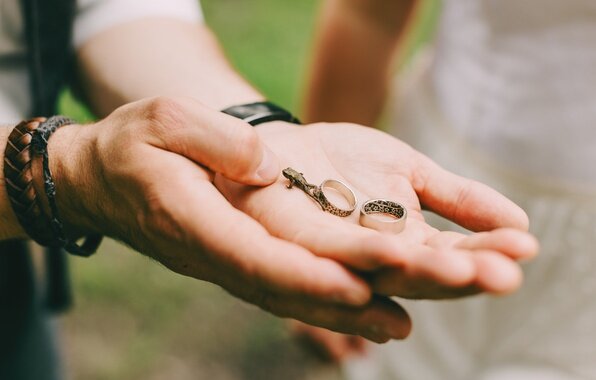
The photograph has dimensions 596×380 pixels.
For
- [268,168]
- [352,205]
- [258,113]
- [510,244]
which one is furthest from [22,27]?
[510,244]

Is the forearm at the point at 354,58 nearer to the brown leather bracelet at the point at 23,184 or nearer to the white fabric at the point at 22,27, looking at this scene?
the white fabric at the point at 22,27

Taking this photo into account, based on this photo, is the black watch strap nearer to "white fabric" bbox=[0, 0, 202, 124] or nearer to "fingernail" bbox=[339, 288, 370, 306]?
"white fabric" bbox=[0, 0, 202, 124]

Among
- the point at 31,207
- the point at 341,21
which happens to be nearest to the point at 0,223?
the point at 31,207

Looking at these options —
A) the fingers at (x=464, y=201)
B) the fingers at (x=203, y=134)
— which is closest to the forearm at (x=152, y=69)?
the fingers at (x=203, y=134)

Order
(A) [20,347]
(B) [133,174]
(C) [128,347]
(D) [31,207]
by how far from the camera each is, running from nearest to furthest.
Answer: (B) [133,174], (D) [31,207], (A) [20,347], (C) [128,347]

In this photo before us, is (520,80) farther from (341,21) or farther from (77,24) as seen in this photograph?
(77,24)

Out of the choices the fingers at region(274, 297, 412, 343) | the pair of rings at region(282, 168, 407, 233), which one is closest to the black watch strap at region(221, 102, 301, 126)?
the pair of rings at region(282, 168, 407, 233)

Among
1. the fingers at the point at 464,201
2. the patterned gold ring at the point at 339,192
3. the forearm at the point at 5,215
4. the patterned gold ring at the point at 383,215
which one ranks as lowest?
the forearm at the point at 5,215
